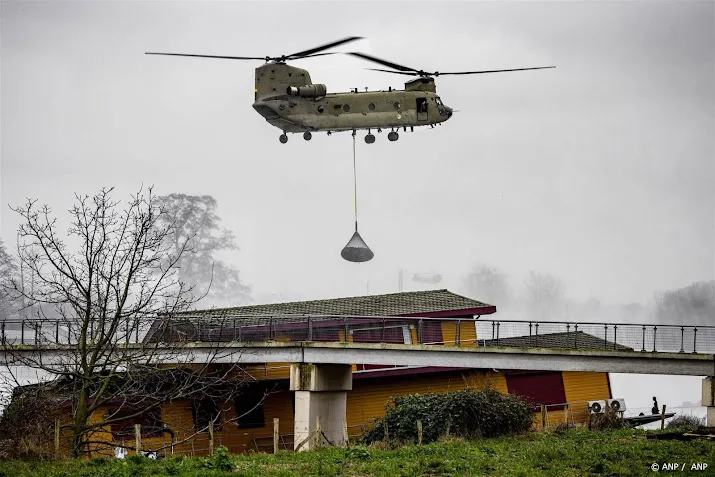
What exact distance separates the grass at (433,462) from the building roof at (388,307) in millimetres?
15831

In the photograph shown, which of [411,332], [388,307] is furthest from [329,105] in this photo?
[411,332]

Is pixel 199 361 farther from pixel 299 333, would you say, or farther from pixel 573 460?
pixel 573 460

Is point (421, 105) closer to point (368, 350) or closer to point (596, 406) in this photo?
point (368, 350)

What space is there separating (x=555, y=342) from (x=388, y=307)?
8.45 metres

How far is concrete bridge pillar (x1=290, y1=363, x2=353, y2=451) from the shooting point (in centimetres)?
4028

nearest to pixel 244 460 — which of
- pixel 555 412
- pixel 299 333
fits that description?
pixel 299 333

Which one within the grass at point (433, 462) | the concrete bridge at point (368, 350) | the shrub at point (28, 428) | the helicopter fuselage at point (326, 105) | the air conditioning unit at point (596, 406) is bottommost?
the grass at point (433, 462)

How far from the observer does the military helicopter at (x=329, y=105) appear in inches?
1912

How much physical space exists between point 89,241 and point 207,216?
10836cm

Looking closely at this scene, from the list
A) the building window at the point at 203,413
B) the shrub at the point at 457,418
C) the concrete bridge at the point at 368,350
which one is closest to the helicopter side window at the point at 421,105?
the concrete bridge at the point at 368,350

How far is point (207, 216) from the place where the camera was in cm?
13750

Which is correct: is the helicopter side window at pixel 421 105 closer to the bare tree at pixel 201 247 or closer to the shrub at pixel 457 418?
the shrub at pixel 457 418

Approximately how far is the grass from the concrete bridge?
7.40 metres

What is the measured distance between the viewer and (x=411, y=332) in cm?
4541
